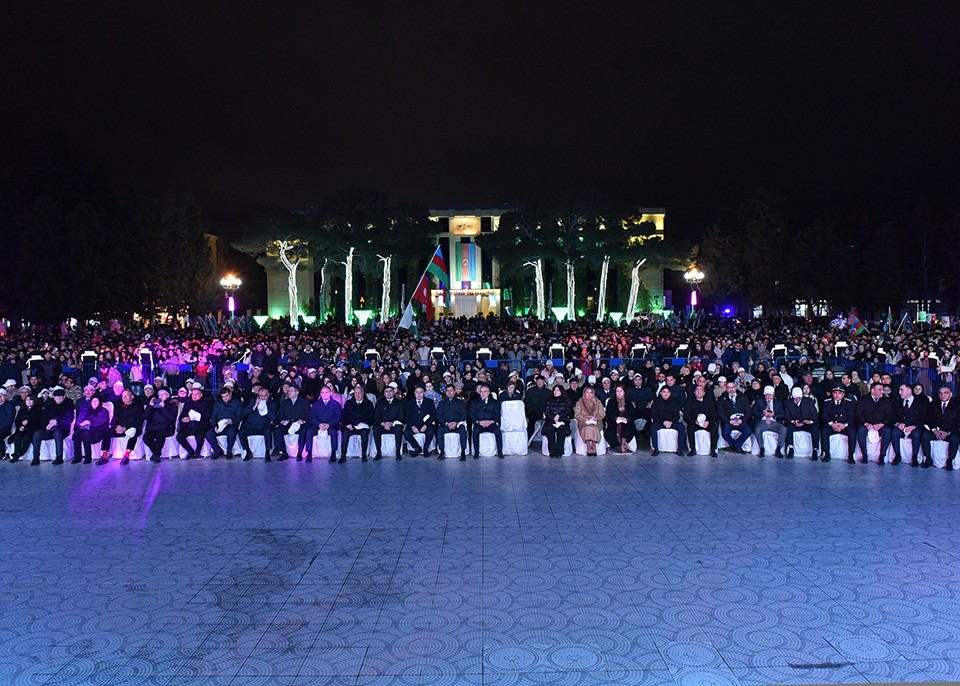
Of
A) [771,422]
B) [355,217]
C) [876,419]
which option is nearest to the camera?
[876,419]

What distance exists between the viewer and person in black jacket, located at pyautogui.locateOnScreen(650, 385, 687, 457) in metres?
11.7

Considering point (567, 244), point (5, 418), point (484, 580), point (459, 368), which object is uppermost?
point (567, 244)

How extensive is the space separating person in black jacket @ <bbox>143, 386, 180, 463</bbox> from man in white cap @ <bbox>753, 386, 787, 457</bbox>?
8.42m

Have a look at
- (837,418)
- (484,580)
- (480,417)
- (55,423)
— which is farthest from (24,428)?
(837,418)

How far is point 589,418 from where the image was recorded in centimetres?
1172

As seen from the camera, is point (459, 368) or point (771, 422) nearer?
point (771, 422)

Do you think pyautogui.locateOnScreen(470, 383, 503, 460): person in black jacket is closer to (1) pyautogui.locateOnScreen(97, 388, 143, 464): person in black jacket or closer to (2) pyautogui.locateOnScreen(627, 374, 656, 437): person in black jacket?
(2) pyautogui.locateOnScreen(627, 374, 656, 437): person in black jacket

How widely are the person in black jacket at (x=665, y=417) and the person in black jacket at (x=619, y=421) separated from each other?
322 millimetres

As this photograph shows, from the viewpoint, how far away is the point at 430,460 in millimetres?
11422

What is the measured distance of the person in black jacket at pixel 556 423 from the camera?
11.6m

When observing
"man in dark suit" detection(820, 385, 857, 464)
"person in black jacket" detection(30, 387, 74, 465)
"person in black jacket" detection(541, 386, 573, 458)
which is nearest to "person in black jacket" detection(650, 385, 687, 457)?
"person in black jacket" detection(541, 386, 573, 458)

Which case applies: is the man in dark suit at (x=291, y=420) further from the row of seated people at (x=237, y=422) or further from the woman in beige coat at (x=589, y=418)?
the woman in beige coat at (x=589, y=418)

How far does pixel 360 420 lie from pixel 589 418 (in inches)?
130

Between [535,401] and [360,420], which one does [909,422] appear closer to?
[535,401]
